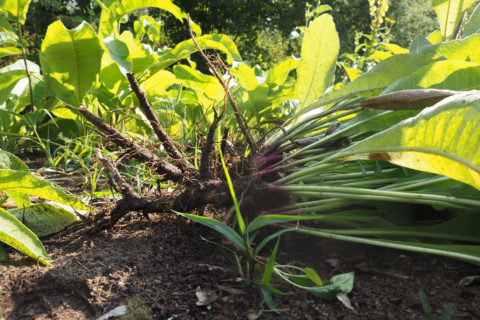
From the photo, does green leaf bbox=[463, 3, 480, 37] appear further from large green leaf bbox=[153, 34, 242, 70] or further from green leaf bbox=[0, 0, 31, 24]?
green leaf bbox=[0, 0, 31, 24]

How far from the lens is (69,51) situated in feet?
5.51

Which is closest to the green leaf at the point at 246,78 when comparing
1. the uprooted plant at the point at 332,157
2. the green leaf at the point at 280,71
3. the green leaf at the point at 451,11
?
the uprooted plant at the point at 332,157

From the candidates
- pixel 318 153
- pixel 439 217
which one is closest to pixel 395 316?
pixel 439 217

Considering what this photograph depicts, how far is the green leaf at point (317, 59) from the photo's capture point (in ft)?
4.50

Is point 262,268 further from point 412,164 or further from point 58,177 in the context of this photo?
point 58,177

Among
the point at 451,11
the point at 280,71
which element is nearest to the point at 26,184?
the point at 280,71

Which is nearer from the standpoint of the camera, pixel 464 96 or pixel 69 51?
pixel 464 96

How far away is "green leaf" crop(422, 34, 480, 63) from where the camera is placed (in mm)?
1039

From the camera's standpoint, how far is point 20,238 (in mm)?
939

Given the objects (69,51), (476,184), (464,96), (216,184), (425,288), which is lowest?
(425,288)

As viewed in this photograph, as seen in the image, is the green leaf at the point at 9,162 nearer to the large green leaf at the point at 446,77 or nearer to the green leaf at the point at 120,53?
the green leaf at the point at 120,53

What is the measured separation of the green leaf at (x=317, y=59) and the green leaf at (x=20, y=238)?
102 centimetres

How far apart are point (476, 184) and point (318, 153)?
0.59 meters

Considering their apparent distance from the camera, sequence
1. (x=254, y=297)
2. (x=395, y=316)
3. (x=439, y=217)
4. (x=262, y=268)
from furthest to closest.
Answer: (x=439, y=217), (x=262, y=268), (x=254, y=297), (x=395, y=316)
